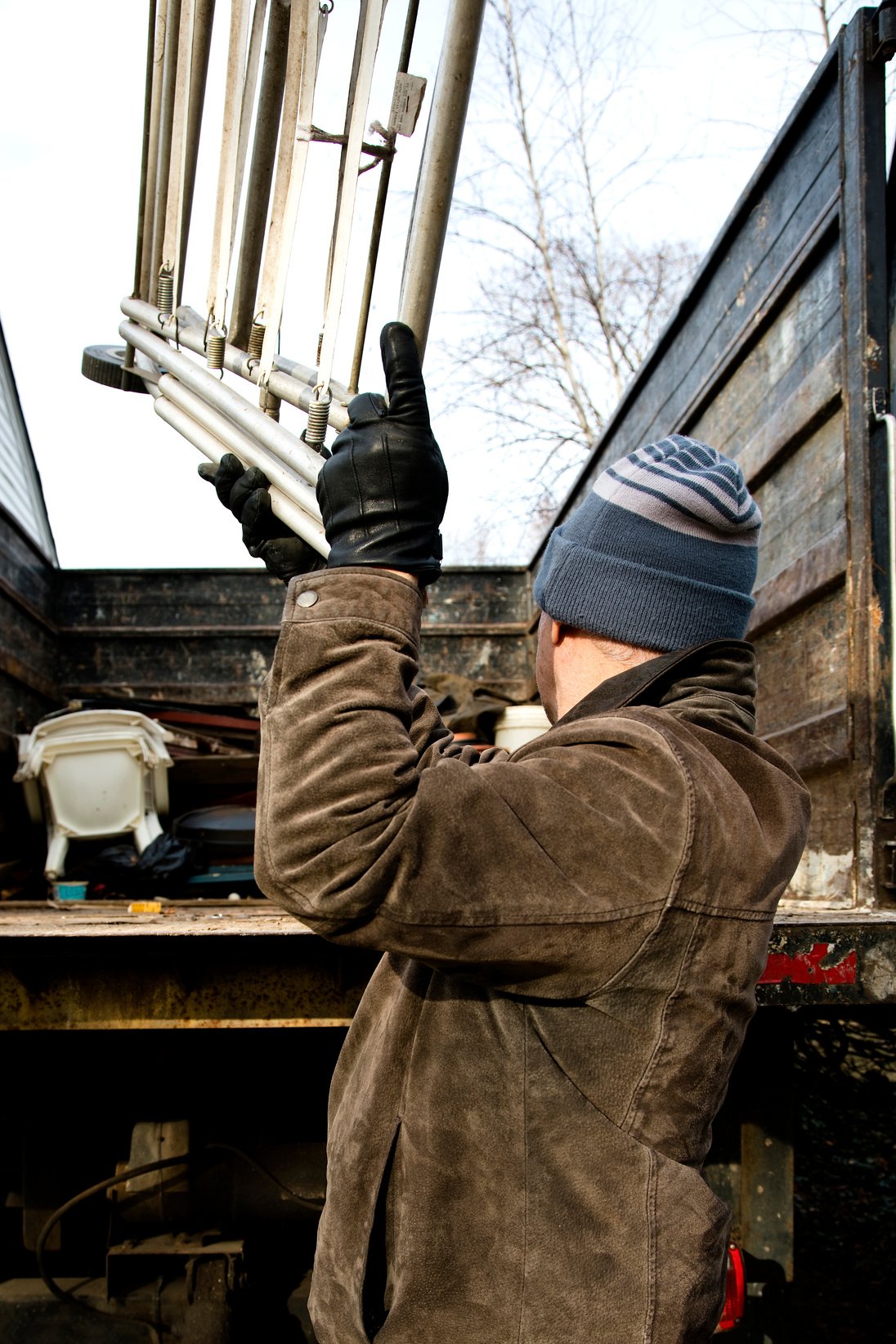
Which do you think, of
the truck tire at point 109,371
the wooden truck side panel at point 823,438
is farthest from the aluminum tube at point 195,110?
the wooden truck side panel at point 823,438

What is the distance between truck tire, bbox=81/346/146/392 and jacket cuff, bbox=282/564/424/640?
5.99ft

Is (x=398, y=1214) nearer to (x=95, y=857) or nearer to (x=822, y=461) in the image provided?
(x=822, y=461)

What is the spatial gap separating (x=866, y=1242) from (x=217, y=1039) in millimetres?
2843

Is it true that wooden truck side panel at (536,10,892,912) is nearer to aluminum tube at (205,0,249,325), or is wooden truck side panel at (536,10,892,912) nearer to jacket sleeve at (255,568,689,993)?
jacket sleeve at (255,568,689,993)

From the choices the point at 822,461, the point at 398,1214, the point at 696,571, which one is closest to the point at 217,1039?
the point at 398,1214

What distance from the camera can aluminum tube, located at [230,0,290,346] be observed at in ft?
7.47

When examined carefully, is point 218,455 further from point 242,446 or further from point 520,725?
point 520,725

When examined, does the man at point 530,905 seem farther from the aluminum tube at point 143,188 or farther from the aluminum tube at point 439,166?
A: the aluminum tube at point 143,188

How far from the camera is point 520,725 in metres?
4.30

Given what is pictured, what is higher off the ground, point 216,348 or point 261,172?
point 261,172

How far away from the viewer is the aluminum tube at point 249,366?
1976mm

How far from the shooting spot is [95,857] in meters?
3.99

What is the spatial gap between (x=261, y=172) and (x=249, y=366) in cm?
54

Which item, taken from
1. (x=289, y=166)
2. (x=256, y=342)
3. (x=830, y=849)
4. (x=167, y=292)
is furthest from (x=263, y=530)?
(x=830, y=849)
